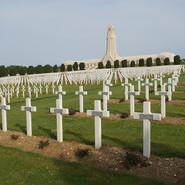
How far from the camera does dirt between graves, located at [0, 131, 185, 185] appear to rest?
4.64m

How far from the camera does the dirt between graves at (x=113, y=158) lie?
464 cm

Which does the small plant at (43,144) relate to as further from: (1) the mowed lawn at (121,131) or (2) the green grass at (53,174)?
(1) the mowed lawn at (121,131)

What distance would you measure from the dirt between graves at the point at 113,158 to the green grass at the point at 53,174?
0.30 metres

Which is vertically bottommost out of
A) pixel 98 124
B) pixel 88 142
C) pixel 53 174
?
pixel 53 174

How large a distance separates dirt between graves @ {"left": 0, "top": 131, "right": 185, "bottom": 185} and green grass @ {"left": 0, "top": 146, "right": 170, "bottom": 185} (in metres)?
0.30

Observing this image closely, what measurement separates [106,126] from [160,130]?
1.71m

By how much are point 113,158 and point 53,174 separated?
51.9 inches

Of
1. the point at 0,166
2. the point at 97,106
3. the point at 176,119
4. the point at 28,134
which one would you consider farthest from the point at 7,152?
the point at 176,119

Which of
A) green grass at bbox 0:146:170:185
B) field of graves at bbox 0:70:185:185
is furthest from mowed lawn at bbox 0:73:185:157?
green grass at bbox 0:146:170:185

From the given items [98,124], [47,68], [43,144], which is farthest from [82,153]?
[47,68]

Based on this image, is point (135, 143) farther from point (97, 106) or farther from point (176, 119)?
point (176, 119)

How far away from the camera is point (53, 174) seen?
4.82 m

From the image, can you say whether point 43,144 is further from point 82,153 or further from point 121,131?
point 121,131

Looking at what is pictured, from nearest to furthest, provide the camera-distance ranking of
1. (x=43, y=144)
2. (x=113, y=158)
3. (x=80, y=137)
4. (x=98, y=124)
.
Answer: (x=113, y=158)
(x=98, y=124)
(x=43, y=144)
(x=80, y=137)
